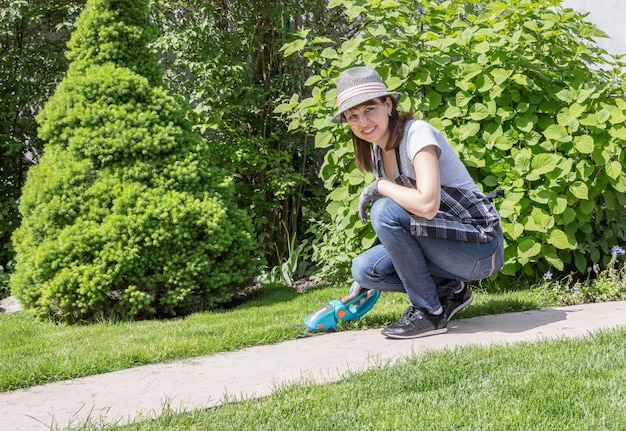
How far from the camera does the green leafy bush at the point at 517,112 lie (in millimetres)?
4582

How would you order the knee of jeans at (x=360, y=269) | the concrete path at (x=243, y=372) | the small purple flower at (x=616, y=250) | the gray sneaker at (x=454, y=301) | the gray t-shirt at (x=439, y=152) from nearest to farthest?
the concrete path at (x=243, y=372) < the gray t-shirt at (x=439, y=152) < the knee of jeans at (x=360, y=269) < the gray sneaker at (x=454, y=301) < the small purple flower at (x=616, y=250)

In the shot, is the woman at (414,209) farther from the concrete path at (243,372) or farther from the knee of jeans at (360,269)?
the concrete path at (243,372)

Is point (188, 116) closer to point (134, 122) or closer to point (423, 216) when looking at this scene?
point (134, 122)

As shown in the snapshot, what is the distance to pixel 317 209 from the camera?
686 cm

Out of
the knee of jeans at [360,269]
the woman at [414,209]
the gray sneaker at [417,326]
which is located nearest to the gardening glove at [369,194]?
the woman at [414,209]

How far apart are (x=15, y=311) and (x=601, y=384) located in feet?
14.7

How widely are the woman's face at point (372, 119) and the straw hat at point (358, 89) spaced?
50mm

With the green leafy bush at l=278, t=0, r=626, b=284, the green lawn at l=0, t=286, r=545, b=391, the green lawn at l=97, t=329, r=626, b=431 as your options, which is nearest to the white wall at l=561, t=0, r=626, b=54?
the green leafy bush at l=278, t=0, r=626, b=284

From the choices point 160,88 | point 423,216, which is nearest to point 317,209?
point 160,88

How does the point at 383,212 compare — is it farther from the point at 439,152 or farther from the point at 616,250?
the point at 616,250

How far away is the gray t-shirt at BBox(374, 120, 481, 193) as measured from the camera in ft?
11.0

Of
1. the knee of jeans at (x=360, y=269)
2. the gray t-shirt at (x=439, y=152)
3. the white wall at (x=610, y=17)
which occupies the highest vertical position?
the white wall at (x=610, y=17)

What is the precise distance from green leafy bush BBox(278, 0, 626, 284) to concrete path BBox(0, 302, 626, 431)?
818 mm

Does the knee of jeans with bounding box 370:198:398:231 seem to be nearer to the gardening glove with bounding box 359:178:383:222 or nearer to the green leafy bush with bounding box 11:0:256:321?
the gardening glove with bounding box 359:178:383:222
